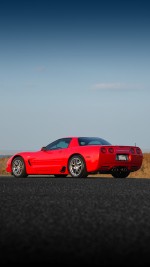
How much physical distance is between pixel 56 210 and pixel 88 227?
1.50m

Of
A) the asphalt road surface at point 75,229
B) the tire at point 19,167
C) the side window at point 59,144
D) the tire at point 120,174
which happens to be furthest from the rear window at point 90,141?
the asphalt road surface at point 75,229

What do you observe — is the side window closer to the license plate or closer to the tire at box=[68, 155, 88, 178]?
the tire at box=[68, 155, 88, 178]

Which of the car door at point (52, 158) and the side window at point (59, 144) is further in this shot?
the side window at point (59, 144)

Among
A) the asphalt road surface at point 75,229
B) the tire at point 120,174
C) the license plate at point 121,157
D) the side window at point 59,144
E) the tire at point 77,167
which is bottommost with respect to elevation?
the asphalt road surface at point 75,229

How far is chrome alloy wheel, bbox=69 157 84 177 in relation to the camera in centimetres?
1504

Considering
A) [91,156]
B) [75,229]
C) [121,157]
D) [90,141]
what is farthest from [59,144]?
[75,229]

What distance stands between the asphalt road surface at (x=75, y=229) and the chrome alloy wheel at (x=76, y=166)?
615 cm

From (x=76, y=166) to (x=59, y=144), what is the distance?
5.15 ft

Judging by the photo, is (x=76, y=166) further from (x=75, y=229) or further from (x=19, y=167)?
(x=75, y=229)

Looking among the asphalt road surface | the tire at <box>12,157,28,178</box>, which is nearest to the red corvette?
the tire at <box>12,157,28,178</box>

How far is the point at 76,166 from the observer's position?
1515cm

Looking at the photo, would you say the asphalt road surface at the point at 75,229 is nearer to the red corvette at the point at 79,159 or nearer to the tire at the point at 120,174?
the red corvette at the point at 79,159

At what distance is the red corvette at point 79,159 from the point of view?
14836 millimetres

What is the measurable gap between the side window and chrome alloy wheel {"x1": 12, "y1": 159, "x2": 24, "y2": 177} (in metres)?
1.01
